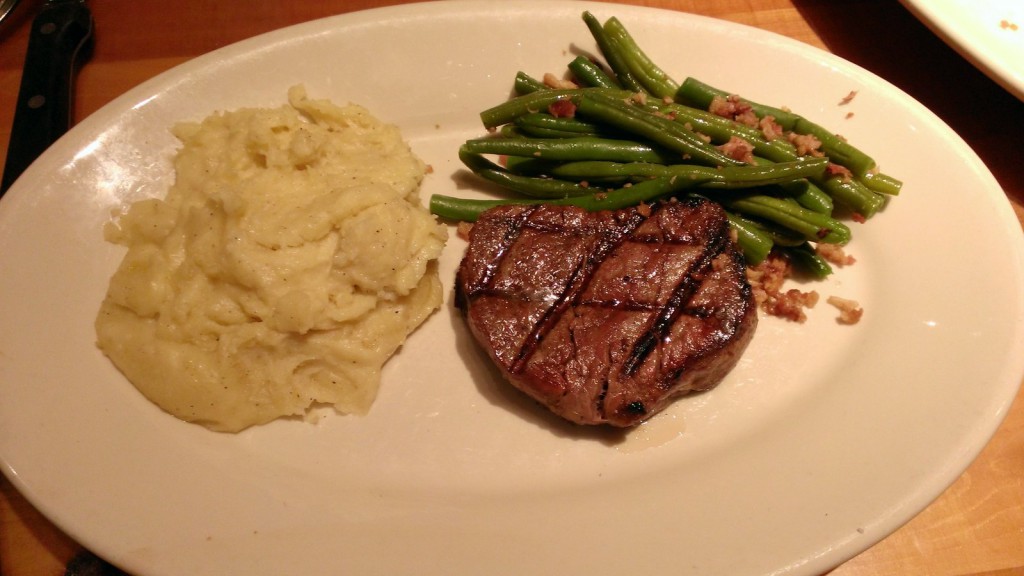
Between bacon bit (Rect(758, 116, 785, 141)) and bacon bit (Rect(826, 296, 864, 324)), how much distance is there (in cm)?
99

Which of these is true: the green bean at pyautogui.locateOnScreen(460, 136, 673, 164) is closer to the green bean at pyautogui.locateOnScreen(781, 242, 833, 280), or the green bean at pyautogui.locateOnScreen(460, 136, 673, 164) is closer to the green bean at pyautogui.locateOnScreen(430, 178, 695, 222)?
the green bean at pyautogui.locateOnScreen(430, 178, 695, 222)

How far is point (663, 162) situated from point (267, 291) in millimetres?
2231

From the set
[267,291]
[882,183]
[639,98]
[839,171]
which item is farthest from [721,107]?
[267,291]

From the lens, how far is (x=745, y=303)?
3078 mm

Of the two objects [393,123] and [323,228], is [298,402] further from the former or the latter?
[393,123]

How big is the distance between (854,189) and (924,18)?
1.39 m

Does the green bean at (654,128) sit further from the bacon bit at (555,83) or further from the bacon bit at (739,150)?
the bacon bit at (555,83)

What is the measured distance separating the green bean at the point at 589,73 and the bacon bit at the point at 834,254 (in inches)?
62.2

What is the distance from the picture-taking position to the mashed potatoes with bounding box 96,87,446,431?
3023 mm

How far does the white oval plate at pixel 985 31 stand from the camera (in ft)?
12.2

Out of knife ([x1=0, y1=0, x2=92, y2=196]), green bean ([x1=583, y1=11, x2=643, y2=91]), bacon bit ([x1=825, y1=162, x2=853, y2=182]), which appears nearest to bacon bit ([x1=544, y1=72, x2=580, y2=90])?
green bean ([x1=583, y1=11, x2=643, y2=91])

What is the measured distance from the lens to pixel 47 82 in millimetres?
4090

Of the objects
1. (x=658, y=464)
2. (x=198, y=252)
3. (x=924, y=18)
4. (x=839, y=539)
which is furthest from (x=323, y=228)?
(x=924, y=18)

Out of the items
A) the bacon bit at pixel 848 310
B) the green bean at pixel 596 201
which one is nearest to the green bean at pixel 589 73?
the green bean at pixel 596 201
